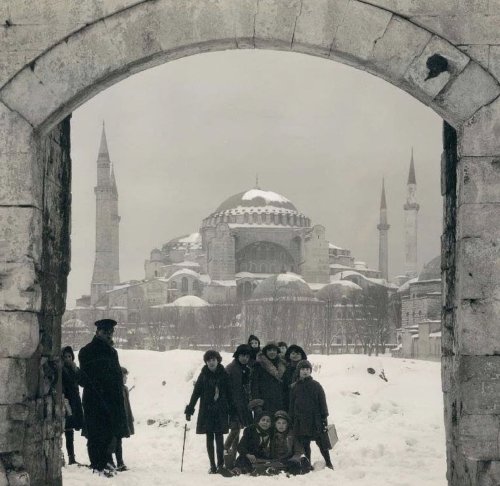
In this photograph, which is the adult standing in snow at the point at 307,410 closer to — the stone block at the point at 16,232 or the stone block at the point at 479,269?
the stone block at the point at 479,269

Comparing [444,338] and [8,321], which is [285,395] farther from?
[8,321]

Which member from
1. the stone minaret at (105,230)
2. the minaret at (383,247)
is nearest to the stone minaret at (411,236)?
the minaret at (383,247)

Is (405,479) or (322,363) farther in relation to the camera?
(322,363)

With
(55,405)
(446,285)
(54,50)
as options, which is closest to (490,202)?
(446,285)

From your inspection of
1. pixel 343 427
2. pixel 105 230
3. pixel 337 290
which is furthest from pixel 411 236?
pixel 343 427

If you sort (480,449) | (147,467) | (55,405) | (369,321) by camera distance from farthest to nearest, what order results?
(369,321) < (147,467) < (55,405) < (480,449)

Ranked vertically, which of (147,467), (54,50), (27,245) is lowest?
(147,467)

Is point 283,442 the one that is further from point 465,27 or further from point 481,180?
point 465,27
